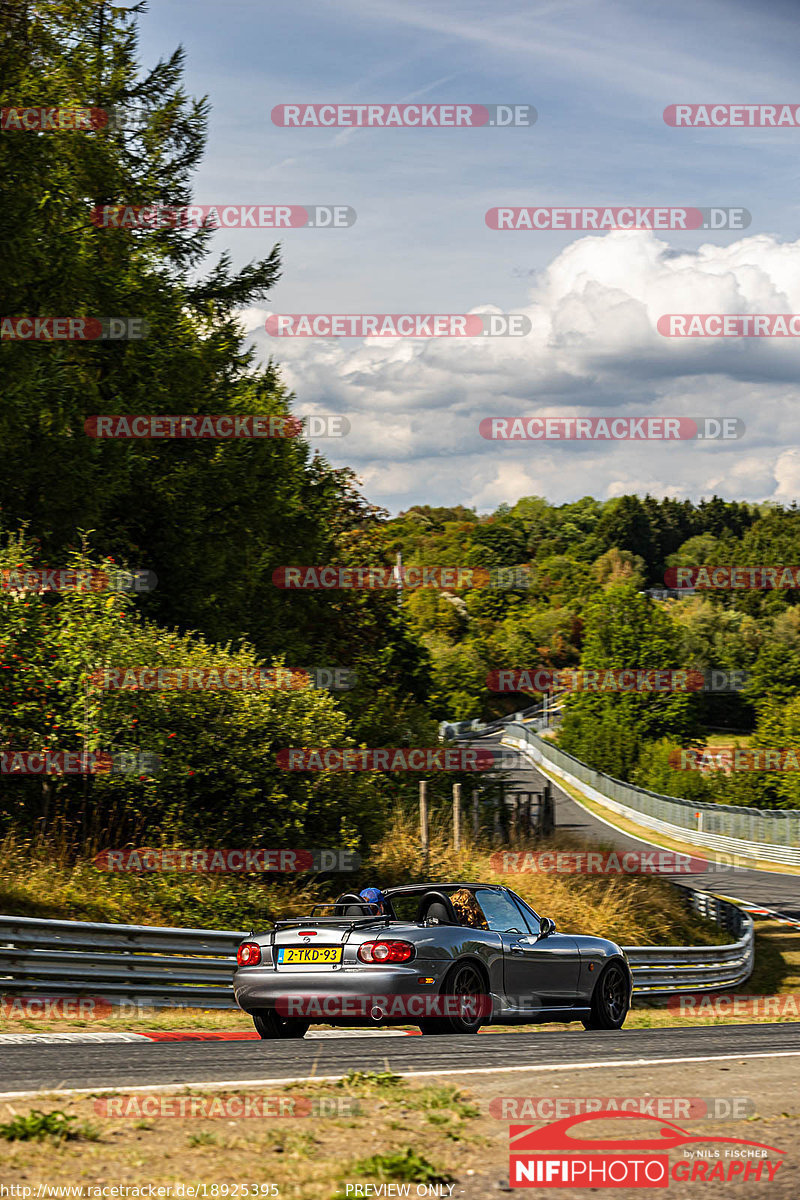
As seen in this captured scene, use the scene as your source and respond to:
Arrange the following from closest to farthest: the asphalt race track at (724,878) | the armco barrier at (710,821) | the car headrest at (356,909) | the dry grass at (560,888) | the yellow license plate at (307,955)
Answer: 1. the yellow license plate at (307,955)
2. the car headrest at (356,909)
3. the dry grass at (560,888)
4. the asphalt race track at (724,878)
5. the armco barrier at (710,821)

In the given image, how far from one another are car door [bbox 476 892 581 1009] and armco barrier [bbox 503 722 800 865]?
4218cm

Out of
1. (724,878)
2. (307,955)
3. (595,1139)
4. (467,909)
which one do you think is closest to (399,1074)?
(595,1139)

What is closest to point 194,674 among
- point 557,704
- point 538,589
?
point 557,704

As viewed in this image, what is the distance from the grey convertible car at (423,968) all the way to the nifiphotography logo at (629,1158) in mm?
3551

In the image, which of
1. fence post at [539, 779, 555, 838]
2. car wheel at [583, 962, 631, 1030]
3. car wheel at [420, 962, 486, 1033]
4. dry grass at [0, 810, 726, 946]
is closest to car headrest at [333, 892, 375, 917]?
car wheel at [420, 962, 486, 1033]

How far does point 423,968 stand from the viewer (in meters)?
9.07

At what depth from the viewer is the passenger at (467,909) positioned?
10016 millimetres

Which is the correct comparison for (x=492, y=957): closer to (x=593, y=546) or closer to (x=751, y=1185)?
(x=751, y=1185)

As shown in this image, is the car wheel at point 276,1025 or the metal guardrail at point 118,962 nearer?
the car wheel at point 276,1025

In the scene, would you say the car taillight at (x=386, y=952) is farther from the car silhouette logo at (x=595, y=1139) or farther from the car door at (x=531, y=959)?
the car silhouette logo at (x=595, y=1139)

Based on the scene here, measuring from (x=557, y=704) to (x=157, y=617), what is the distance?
11035 cm

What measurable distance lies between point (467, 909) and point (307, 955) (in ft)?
5.26

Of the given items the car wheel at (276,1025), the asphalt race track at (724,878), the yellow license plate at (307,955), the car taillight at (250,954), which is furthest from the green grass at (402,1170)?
the asphalt race track at (724,878)

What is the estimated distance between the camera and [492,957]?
9781 mm
